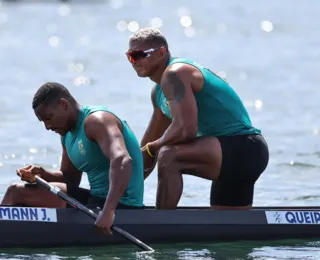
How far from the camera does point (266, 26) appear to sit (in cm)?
4538

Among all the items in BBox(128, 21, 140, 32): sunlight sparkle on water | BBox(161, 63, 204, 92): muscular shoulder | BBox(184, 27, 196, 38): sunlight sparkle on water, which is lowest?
BBox(161, 63, 204, 92): muscular shoulder

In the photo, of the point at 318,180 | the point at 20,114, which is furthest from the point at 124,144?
the point at 20,114

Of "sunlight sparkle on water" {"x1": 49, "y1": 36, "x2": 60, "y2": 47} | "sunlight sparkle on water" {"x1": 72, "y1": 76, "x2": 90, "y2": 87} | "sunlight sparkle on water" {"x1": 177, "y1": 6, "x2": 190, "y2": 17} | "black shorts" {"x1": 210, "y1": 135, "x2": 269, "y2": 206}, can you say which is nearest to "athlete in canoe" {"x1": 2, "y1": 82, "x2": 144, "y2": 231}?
"black shorts" {"x1": 210, "y1": 135, "x2": 269, "y2": 206}

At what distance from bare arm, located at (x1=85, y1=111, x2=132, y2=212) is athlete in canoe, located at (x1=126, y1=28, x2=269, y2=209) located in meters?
0.63

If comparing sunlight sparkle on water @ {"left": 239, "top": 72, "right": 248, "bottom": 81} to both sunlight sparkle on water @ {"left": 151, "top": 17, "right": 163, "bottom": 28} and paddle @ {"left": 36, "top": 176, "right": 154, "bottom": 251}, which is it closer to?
sunlight sparkle on water @ {"left": 151, "top": 17, "right": 163, "bottom": 28}

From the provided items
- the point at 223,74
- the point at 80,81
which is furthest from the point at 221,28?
the point at 80,81

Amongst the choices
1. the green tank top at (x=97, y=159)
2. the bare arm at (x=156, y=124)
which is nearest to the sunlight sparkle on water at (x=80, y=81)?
the bare arm at (x=156, y=124)

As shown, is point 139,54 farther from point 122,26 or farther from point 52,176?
point 122,26

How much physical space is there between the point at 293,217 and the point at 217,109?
1.18 metres

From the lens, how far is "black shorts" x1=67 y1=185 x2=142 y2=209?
386 inches

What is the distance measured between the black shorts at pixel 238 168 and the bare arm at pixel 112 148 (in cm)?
112

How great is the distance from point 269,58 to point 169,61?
80.7 ft

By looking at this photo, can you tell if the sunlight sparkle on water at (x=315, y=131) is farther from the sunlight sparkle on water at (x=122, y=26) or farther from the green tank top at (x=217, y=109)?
the sunlight sparkle on water at (x=122, y=26)

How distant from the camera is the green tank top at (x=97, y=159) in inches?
376
